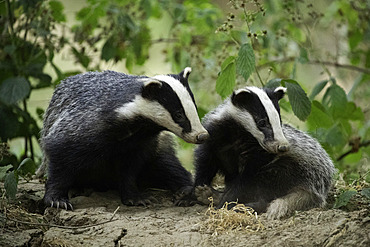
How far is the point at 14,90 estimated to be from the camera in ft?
16.7

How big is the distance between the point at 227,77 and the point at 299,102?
2.07ft

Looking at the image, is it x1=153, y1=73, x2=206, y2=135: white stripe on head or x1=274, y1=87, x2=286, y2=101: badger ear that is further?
x1=274, y1=87, x2=286, y2=101: badger ear

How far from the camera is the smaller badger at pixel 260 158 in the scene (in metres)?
3.93

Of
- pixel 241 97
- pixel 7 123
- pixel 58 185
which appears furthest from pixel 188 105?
pixel 7 123

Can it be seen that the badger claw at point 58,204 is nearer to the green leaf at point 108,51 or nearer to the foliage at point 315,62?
the foliage at point 315,62

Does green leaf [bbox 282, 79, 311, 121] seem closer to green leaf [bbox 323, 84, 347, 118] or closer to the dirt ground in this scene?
the dirt ground

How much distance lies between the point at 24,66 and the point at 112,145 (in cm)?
211

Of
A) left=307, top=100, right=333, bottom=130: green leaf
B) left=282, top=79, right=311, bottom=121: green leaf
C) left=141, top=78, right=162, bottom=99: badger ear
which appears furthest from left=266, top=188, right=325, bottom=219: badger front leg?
left=141, top=78, right=162, bottom=99: badger ear

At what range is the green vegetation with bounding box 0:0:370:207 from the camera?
4672 mm

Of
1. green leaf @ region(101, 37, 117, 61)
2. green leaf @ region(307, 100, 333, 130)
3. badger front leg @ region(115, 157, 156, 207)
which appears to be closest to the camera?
badger front leg @ region(115, 157, 156, 207)

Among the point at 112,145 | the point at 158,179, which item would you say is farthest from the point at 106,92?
the point at 158,179

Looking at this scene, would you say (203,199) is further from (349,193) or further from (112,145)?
(349,193)

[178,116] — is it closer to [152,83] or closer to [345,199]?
[152,83]

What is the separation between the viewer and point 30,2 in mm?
5113
